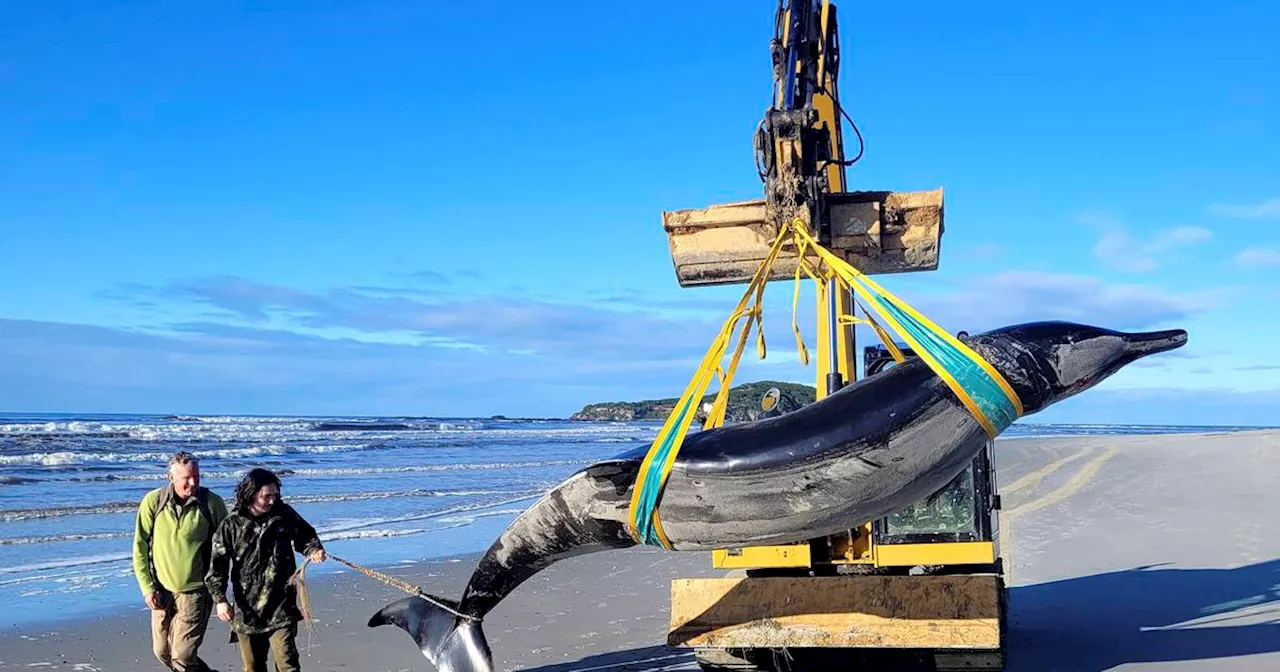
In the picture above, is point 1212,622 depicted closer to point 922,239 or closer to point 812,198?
point 922,239

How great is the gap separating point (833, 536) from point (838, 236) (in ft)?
6.51

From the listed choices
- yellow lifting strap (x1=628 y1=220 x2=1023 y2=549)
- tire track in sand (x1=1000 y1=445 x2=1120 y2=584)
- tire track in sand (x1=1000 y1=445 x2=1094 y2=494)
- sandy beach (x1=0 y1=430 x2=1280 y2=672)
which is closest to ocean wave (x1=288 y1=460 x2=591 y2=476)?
tire track in sand (x1=1000 y1=445 x2=1094 y2=494)

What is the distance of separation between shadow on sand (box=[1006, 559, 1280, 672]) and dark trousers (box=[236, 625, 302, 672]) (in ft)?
15.4

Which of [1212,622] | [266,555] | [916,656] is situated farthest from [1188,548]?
[266,555]

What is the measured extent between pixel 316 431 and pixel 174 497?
161 feet

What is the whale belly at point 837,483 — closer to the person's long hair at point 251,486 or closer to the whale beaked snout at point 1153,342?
the whale beaked snout at point 1153,342

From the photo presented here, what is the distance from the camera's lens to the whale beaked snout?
4.98 meters

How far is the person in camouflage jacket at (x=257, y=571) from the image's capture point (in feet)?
20.3

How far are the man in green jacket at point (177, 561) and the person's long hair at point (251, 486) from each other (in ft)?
1.28

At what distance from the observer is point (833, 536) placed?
7.27 metres

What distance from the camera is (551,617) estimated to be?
32.9ft

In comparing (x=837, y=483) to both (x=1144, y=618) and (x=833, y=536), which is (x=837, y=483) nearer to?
(x=833, y=536)

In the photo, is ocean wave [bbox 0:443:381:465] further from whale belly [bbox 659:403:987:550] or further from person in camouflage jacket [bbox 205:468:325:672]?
whale belly [bbox 659:403:987:550]

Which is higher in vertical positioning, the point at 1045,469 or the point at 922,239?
the point at 922,239
